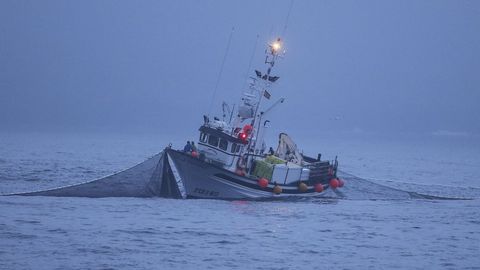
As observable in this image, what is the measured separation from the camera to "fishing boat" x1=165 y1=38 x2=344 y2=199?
41250 millimetres

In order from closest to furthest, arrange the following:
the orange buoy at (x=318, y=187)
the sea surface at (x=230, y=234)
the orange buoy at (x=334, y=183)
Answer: the sea surface at (x=230, y=234)
the orange buoy at (x=318, y=187)
the orange buoy at (x=334, y=183)

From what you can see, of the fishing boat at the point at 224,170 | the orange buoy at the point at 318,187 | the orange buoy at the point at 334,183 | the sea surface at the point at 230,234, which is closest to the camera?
the sea surface at the point at 230,234

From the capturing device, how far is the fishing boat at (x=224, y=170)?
4078cm

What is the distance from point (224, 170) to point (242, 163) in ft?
8.75

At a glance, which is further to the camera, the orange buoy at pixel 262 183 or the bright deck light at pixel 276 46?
the bright deck light at pixel 276 46

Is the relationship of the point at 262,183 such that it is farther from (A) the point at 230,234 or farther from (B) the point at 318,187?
(A) the point at 230,234

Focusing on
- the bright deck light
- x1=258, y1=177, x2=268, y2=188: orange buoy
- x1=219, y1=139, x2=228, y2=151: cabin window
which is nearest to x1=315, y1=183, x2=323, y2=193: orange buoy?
x1=258, y1=177, x2=268, y2=188: orange buoy

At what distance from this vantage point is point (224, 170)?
1599 inches

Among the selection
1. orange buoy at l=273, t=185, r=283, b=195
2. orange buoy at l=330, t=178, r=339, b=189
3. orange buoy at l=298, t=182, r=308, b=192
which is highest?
orange buoy at l=330, t=178, r=339, b=189

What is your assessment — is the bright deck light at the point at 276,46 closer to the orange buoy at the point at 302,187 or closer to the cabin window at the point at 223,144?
the cabin window at the point at 223,144

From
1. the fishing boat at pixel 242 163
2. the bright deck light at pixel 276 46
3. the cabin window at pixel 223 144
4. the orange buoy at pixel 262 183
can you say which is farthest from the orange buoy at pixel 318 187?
the bright deck light at pixel 276 46

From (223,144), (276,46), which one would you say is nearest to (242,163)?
(223,144)

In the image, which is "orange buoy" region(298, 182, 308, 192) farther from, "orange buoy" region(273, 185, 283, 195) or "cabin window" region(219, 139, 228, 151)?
"cabin window" region(219, 139, 228, 151)

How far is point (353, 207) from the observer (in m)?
46.5
